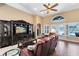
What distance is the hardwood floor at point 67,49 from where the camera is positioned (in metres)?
1.79

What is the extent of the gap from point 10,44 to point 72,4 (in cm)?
135

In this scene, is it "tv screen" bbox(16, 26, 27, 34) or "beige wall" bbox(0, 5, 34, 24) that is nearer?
"beige wall" bbox(0, 5, 34, 24)

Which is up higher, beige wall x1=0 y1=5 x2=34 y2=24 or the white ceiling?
the white ceiling

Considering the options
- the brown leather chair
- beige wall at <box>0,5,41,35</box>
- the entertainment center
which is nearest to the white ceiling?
beige wall at <box>0,5,41,35</box>

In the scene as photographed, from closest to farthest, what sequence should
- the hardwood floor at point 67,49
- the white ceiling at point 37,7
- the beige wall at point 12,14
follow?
the beige wall at point 12,14, the white ceiling at point 37,7, the hardwood floor at point 67,49

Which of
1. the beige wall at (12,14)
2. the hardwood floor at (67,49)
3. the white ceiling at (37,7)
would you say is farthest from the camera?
the hardwood floor at (67,49)

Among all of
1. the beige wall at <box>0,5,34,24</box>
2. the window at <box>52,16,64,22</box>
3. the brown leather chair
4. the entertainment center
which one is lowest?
the brown leather chair

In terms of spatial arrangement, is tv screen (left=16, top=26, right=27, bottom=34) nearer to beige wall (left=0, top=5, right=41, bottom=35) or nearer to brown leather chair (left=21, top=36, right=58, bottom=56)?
beige wall (left=0, top=5, right=41, bottom=35)

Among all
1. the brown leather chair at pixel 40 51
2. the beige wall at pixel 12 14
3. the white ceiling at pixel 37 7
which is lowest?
the brown leather chair at pixel 40 51

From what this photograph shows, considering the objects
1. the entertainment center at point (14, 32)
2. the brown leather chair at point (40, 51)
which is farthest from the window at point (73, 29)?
the entertainment center at point (14, 32)

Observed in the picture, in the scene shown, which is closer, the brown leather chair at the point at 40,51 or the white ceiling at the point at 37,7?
the white ceiling at the point at 37,7

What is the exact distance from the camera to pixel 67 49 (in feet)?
6.20

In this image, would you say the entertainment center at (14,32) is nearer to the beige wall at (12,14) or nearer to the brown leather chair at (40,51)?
the beige wall at (12,14)

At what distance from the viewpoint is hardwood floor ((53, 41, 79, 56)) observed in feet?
5.86
